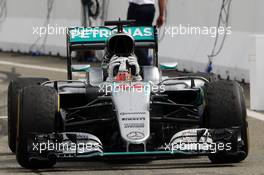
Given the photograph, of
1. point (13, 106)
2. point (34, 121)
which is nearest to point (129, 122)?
point (34, 121)

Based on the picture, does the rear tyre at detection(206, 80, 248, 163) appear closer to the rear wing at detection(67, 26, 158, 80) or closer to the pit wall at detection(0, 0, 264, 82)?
the rear wing at detection(67, 26, 158, 80)

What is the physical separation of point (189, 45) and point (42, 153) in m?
10.3

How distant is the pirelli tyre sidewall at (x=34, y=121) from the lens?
392 inches

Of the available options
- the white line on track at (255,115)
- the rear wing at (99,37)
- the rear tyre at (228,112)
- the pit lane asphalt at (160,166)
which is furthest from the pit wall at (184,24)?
the rear tyre at (228,112)

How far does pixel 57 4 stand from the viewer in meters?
24.8

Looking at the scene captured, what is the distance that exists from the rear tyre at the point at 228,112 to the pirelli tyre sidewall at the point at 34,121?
1.44 metres

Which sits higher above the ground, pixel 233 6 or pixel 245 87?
pixel 233 6

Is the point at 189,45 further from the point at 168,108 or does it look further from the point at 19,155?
the point at 19,155

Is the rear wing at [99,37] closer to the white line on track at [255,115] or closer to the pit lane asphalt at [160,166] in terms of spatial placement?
the pit lane asphalt at [160,166]

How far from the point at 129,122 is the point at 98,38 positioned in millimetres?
2894

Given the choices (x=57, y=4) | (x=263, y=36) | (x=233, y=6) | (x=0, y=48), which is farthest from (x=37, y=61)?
(x=263, y=36)

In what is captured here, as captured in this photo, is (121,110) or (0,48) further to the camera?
(0,48)

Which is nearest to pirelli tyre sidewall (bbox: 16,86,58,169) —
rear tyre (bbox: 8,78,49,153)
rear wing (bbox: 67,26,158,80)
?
rear tyre (bbox: 8,78,49,153)

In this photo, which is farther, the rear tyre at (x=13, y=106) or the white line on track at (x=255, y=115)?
the white line on track at (x=255, y=115)
